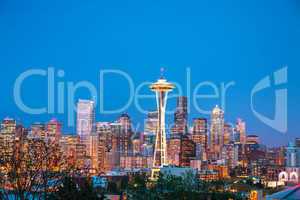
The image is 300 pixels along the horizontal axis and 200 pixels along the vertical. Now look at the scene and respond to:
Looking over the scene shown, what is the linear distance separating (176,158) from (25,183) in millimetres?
28957

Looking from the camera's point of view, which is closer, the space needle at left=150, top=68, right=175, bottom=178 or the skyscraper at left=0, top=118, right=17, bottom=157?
the skyscraper at left=0, top=118, right=17, bottom=157

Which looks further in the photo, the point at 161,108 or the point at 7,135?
the point at 161,108

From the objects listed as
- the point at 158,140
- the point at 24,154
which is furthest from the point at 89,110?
the point at 24,154

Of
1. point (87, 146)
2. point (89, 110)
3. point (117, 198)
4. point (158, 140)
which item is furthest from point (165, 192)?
point (89, 110)

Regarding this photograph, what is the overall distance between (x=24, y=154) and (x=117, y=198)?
6.27m

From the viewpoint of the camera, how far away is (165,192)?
1188 cm

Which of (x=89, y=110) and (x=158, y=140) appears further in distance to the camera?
(x=89, y=110)

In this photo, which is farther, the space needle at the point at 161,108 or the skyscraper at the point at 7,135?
the space needle at the point at 161,108

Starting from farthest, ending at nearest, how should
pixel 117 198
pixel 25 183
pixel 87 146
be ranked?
pixel 87 146
pixel 117 198
pixel 25 183

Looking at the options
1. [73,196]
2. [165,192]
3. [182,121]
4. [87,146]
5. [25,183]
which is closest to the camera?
[25,183]

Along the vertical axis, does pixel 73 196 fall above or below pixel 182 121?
below

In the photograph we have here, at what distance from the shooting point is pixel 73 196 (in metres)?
7.45

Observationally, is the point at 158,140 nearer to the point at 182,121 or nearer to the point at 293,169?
the point at 293,169

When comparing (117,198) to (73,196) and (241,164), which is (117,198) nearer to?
(73,196)
